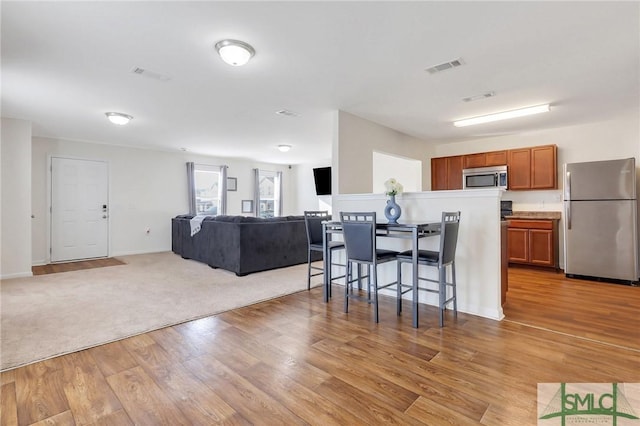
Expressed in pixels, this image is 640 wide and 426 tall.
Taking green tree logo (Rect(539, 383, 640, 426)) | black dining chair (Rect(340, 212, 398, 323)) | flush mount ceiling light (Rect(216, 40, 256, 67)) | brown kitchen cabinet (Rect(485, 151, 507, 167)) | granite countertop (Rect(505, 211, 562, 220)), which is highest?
flush mount ceiling light (Rect(216, 40, 256, 67))

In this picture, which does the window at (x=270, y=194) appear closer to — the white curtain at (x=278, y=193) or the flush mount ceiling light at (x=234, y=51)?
the white curtain at (x=278, y=193)

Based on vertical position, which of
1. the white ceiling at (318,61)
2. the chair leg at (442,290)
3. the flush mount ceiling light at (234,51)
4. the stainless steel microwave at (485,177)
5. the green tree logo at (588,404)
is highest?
the white ceiling at (318,61)

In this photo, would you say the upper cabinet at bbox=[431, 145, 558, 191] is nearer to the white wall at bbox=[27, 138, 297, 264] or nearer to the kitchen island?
the kitchen island

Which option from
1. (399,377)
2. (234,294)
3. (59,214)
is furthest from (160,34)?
(59,214)

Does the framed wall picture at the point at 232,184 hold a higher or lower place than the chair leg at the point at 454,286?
higher

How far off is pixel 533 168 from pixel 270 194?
6641 millimetres

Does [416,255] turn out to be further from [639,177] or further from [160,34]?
[639,177]

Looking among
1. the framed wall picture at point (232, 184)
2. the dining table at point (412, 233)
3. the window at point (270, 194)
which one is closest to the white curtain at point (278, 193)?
the window at point (270, 194)

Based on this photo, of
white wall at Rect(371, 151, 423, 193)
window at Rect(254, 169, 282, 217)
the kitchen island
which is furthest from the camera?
window at Rect(254, 169, 282, 217)

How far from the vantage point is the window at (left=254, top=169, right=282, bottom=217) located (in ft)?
30.3

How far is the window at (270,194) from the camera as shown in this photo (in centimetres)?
923

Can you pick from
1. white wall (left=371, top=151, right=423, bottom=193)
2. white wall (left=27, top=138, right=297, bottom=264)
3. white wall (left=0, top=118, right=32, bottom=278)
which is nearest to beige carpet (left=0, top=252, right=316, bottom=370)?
white wall (left=0, top=118, right=32, bottom=278)

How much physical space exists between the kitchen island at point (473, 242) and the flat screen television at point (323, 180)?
178 inches

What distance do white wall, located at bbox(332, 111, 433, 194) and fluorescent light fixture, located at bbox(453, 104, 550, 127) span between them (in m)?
1.07
